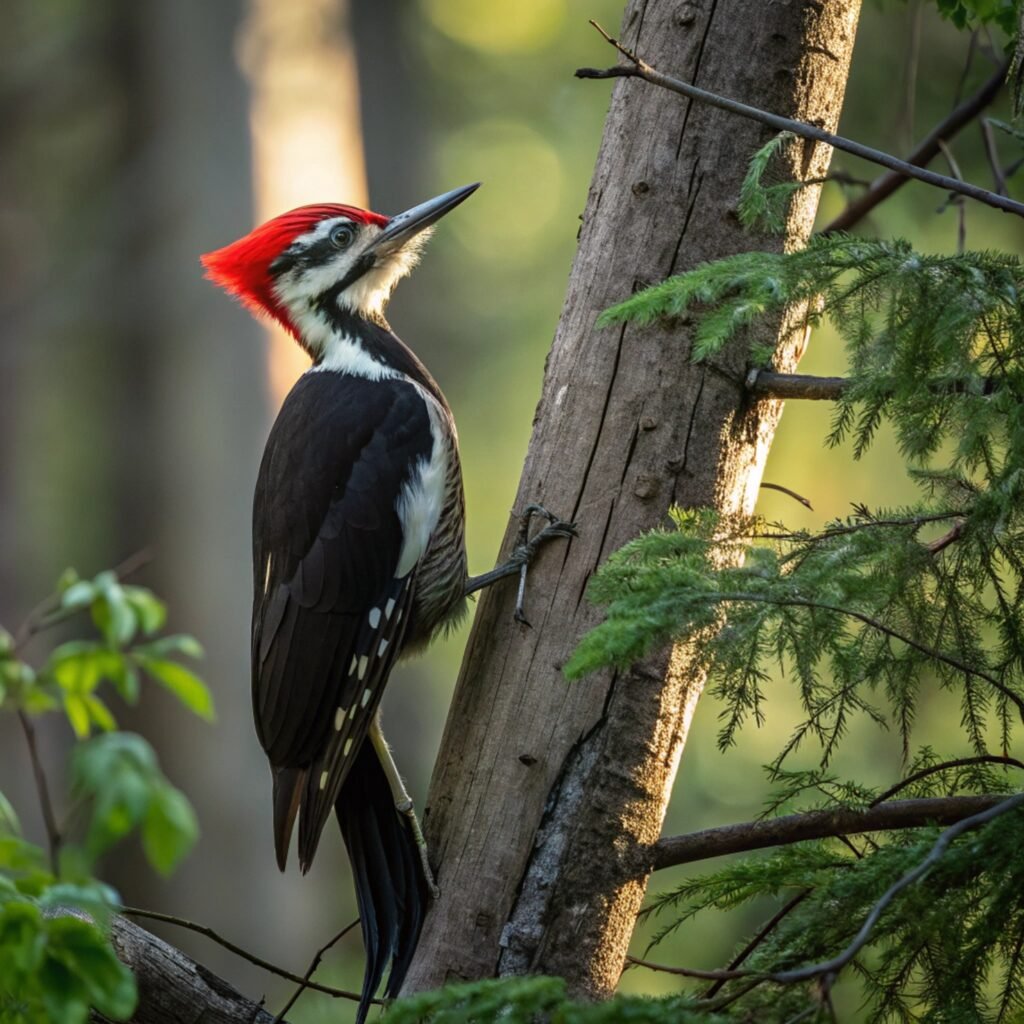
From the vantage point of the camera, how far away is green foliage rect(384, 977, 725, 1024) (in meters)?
1.46

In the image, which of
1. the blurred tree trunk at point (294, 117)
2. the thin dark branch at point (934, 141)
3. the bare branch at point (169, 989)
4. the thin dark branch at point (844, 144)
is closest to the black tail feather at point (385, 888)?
the bare branch at point (169, 989)

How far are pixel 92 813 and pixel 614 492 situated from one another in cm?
130

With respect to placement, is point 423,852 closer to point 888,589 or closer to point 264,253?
point 888,589

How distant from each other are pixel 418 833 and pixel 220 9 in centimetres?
576

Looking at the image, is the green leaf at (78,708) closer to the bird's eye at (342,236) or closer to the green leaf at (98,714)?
the green leaf at (98,714)

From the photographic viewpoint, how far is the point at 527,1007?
62.4 inches

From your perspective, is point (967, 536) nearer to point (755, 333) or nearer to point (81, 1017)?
point (755, 333)

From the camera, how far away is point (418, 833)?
242 centimetres

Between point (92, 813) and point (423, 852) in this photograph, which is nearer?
point (92, 813)

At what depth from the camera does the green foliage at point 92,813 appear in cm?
125

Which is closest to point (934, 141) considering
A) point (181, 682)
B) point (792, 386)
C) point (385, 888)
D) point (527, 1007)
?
point (792, 386)

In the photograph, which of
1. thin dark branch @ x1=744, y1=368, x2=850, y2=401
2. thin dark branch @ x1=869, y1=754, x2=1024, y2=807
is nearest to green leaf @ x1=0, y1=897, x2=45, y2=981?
thin dark branch @ x1=869, y1=754, x2=1024, y2=807

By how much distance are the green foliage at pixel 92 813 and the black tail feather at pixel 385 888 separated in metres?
1.04

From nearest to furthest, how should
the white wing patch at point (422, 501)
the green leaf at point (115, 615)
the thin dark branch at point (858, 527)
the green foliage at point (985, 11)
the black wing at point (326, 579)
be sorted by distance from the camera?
the green leaf at point (115, 615) < the thin dark branch at point (858, 527) < the green foliage at point (985, 11) < the black wing at point (326, 579) < the white wing patch at point (422, 501)
